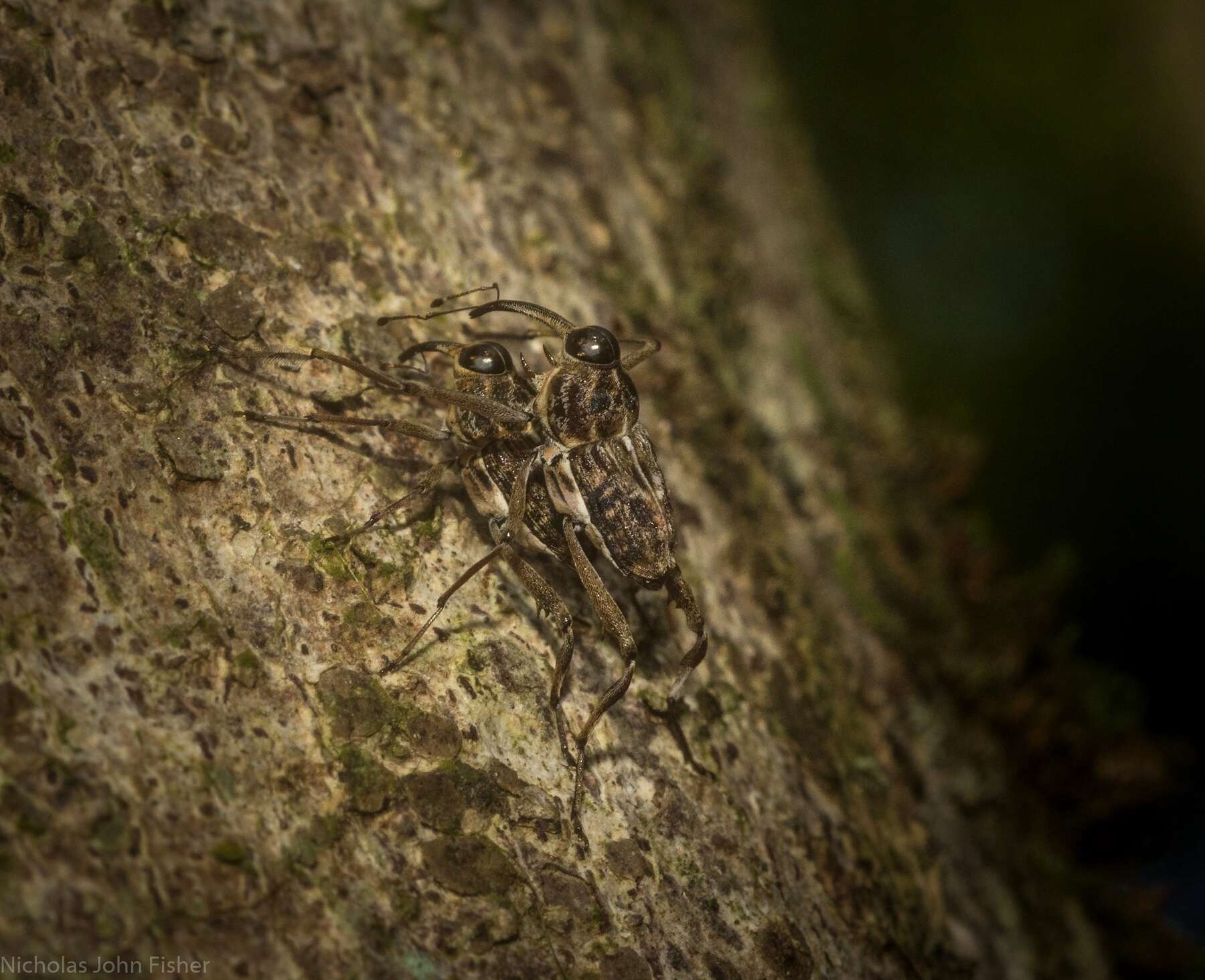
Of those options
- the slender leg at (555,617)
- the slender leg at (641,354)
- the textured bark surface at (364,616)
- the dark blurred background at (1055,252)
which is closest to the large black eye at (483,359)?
the textured bark surface at (364,616)

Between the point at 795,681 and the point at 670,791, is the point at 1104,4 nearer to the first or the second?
the point at 795,681

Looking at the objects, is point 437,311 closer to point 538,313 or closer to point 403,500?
point 538,313

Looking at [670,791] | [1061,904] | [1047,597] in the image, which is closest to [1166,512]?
[1047,597]

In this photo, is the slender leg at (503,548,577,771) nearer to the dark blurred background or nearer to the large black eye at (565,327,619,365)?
the large black eye at (565,327,619,365)

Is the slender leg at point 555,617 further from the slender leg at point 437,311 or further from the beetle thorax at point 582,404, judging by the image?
the slender leg at point 437,311

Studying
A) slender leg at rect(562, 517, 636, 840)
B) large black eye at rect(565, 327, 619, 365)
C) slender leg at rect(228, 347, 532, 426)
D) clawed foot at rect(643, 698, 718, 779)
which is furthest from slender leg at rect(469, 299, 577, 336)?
clawed foot at rect(643, 698, 718, 779)

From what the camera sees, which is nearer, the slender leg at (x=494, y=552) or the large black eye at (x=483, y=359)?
the slender leg at (x=494, y=552)

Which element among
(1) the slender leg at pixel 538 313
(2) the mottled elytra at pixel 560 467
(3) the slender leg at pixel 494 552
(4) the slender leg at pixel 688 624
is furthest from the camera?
(1) the slender leg at pixel 538 313

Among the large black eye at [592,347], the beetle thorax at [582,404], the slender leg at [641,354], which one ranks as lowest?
the beetle thorax at [582,404]
